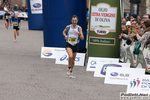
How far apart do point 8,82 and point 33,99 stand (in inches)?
86.7

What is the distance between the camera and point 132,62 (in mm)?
12727

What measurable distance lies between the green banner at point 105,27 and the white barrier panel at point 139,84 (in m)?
5.89

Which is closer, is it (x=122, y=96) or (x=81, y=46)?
(x=122, y=96)

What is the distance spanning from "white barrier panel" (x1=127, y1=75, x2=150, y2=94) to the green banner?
19.3ft

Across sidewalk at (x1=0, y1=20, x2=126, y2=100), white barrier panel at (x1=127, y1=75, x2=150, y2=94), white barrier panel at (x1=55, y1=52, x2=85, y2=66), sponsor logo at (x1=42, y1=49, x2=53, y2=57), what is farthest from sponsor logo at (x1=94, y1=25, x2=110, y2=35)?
white barrier panel at (x1=127, y1=75, x2=150, y2=94)

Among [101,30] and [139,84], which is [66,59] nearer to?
[101,30]

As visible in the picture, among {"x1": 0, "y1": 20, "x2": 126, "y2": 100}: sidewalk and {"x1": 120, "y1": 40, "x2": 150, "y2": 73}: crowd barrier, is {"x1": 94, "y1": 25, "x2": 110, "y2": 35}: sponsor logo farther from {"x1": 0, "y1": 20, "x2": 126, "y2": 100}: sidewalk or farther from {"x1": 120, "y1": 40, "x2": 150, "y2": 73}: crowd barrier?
{"x1": 0, "y1": 20, "x2": 126, "y2": 100}: sidewalk

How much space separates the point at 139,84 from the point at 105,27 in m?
6.10

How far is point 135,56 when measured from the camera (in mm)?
12305

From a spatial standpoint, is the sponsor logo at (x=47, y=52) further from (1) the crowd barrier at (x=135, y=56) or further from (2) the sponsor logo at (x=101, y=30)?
(1) the crowd barrier at (x=135, y=56)

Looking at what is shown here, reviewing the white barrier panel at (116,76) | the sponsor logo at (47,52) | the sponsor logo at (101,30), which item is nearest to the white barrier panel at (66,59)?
the sponsor logo at (101,30)

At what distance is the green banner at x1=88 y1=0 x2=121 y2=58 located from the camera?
552 inches

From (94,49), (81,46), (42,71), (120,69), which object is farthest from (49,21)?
(120,69)

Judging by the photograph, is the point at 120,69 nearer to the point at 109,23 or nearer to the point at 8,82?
the point at 8,82
